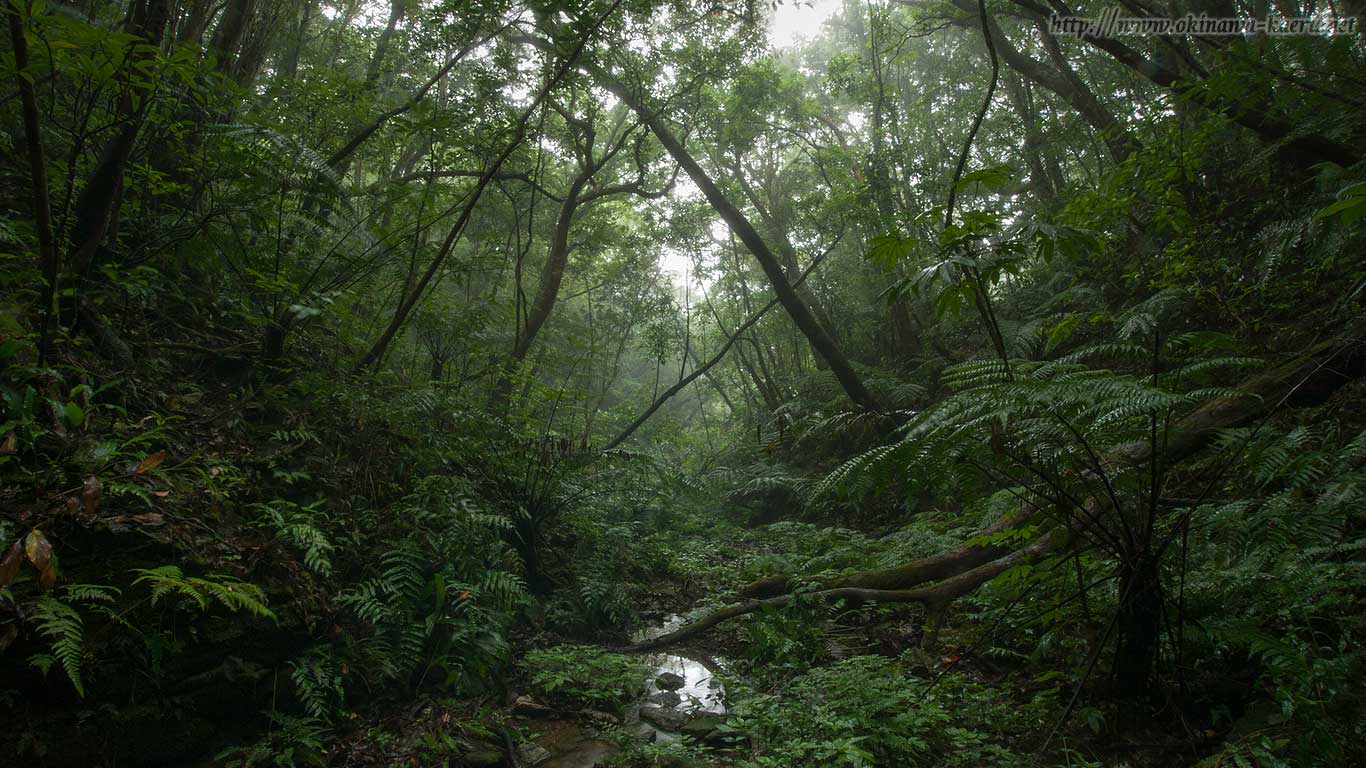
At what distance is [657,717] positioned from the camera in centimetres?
347

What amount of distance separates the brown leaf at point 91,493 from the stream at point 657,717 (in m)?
2.22

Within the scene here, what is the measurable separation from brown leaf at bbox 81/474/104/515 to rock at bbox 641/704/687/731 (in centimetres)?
282

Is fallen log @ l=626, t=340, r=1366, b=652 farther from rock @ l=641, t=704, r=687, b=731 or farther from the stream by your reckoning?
Answer: rock @ l=641, t=704, r=687, b=731

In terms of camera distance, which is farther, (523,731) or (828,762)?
(523,731)

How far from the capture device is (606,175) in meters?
12.2

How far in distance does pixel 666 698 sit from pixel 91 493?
306 centimetres

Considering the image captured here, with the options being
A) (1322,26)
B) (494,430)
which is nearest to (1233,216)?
(1322,26)

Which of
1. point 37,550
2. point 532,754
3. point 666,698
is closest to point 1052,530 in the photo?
point 666,698

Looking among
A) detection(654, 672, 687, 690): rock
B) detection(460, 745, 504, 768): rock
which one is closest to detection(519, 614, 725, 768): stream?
detection(654, 672, 687, 690): rock

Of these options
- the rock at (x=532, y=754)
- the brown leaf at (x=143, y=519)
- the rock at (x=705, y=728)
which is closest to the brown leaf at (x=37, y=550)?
the brown leaf at (x=143, y=519)

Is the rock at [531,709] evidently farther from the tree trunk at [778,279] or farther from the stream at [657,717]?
the tree trunk at [778,279]

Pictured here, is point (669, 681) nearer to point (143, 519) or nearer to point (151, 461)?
point (143, 519)

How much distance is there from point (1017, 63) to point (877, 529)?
729 cm

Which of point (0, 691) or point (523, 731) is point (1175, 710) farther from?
point (0, 691)
